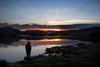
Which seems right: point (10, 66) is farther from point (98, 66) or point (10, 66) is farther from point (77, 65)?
point (98, 66)

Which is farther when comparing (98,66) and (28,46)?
(28,46)

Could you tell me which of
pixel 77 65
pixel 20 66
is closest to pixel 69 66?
pixel 77 65

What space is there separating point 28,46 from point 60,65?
7.32 feet

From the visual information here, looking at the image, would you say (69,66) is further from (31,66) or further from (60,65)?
(31,66)

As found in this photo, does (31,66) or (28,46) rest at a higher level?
(28,46)

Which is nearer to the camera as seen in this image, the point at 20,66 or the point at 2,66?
the point at 2,66

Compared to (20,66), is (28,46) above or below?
above

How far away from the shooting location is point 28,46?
9.42m

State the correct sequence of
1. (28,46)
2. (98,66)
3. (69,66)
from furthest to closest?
(28,46) → (69,66) → (98,66)

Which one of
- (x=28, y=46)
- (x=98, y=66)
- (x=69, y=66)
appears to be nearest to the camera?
(x=98, y=66)

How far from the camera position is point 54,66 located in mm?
7910

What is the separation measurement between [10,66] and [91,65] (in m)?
3.51

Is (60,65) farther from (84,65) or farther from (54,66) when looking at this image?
(84,65)

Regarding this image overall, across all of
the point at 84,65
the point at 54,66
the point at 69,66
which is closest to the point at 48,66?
the point at 54,66
